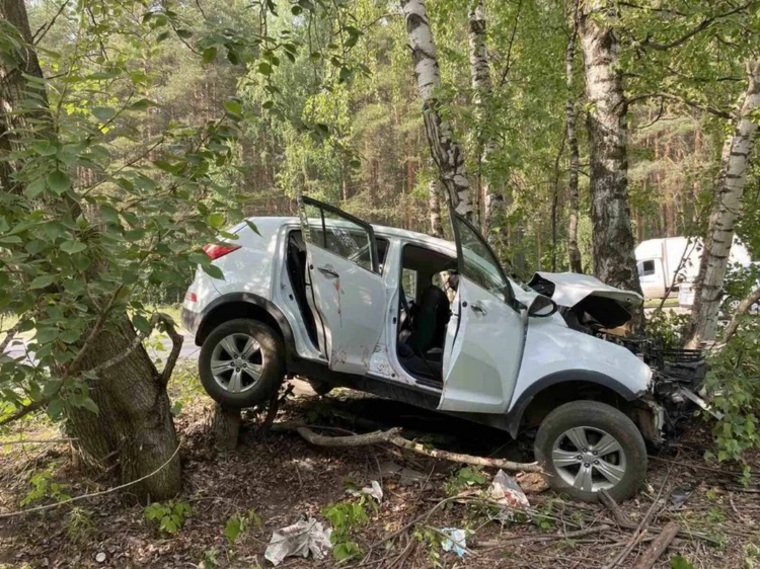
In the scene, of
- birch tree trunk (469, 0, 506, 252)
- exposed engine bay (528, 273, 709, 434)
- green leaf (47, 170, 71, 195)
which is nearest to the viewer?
green leaf (47, 170, 71, 195)

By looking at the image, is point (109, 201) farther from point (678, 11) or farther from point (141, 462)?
point (678, 11)

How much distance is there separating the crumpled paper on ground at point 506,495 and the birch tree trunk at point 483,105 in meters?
4.11

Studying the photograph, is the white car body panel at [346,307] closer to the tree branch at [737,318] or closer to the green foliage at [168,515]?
the green foliage at [168,515]

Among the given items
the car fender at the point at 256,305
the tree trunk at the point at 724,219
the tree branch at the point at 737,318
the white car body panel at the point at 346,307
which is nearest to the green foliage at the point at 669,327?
the tree trunk at the point at 724,219

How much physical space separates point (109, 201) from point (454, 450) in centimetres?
337

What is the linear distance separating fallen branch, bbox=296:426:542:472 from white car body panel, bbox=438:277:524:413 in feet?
1.09

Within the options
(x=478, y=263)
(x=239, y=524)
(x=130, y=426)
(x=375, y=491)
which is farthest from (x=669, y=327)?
(x=130, y=426)

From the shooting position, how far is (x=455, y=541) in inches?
131

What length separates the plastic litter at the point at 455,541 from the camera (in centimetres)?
328

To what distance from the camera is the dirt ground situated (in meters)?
3.26

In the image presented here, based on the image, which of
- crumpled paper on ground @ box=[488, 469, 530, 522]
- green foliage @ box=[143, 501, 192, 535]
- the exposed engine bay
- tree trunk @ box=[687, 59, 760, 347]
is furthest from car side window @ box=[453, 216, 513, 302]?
tree trunk @ box=[687, 59, 760, 347]

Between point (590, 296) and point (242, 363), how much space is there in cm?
304

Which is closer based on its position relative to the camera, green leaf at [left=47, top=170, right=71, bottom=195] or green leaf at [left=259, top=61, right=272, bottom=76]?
green leaf at [left=47, top=170, right=71, bottom=195]

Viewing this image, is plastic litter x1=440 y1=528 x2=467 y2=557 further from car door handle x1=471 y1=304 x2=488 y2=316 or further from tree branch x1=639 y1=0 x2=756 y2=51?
tree branch x1=639 y1=0 x2=756 y2=51
